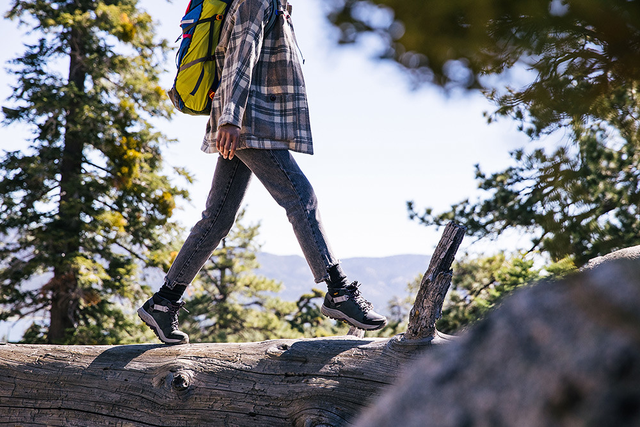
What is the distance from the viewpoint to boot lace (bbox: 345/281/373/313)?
2.39m

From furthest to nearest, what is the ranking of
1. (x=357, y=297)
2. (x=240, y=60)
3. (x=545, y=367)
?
(x=357, y=297) < (x=240, y=60) < (x=545, y=367)

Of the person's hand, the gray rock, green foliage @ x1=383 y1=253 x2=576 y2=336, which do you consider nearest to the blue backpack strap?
the person's hand

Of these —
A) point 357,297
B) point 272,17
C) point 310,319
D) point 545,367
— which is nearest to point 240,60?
point 272,17

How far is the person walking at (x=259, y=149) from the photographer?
232cm

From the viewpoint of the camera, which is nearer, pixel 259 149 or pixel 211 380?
pixel 211 380

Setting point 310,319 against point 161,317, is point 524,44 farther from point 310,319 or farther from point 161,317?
point 310,319

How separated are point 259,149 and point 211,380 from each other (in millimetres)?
1053

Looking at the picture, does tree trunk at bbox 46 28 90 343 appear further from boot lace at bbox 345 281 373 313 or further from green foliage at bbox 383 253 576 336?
Answer: boot lace at bbox 345 281 373 313

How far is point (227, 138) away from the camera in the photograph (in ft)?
7.43

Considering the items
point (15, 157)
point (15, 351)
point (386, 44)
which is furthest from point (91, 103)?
point (386, 44)

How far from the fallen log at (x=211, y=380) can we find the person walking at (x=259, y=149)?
0.75 ft

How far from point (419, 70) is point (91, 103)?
37.1ft

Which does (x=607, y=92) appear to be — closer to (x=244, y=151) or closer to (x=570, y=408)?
(x=570, y=408)

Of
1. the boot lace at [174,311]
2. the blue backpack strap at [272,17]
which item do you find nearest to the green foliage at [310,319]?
the boot lace at [174,311]
